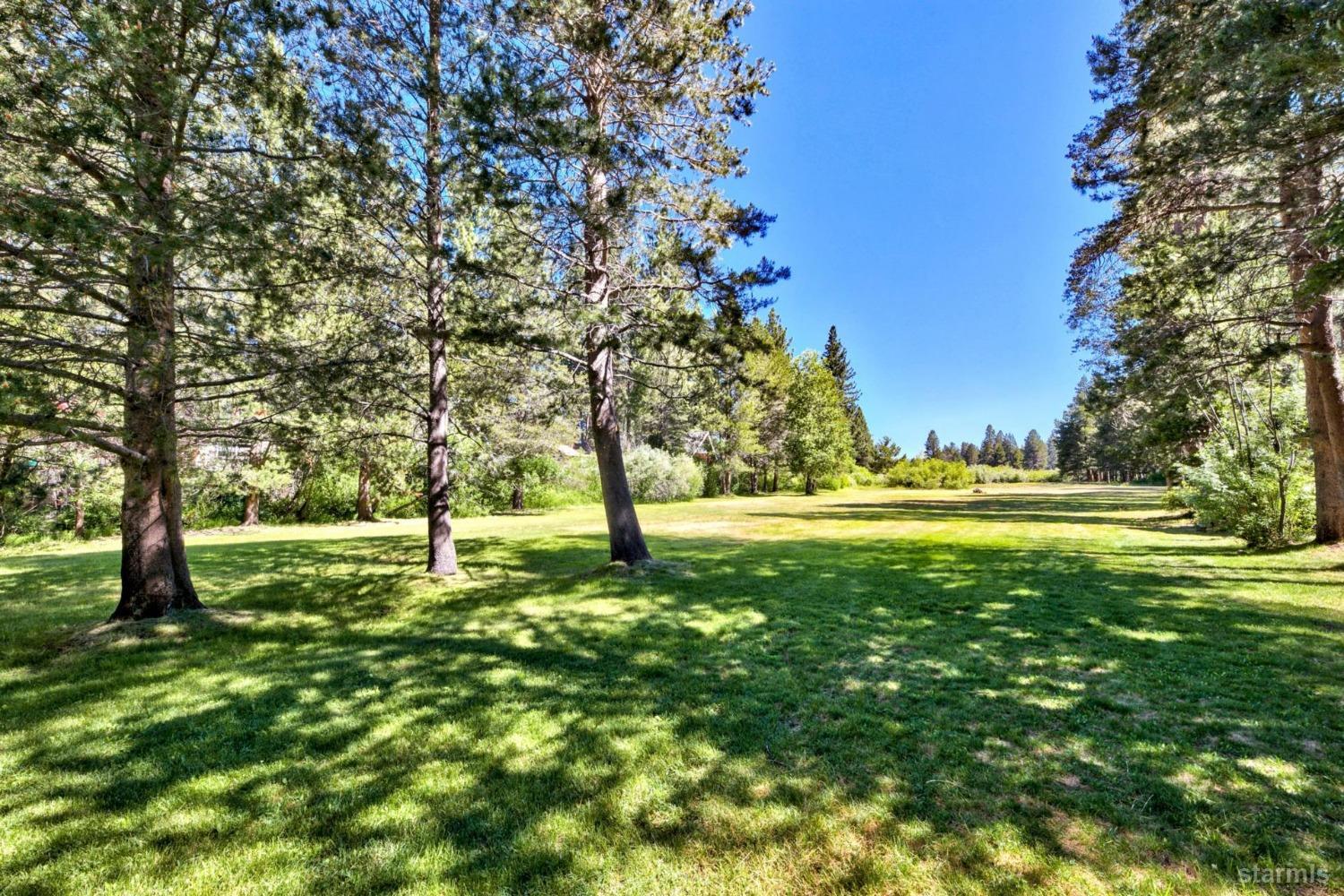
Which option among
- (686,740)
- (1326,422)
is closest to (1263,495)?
(1326,422)

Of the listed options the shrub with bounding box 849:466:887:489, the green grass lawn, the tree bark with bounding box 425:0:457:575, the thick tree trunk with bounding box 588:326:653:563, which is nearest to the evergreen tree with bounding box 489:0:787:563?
the thick tree trunk with bounding box 588:326:653:563

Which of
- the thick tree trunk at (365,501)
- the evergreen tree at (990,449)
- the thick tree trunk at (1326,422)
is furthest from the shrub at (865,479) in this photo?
the evergreen tree at (990,449)

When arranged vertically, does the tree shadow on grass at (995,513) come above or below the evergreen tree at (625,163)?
below

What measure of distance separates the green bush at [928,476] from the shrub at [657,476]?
20549 mm

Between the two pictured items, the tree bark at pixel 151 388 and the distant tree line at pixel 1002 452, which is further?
the distant tree line at pixel 1002 452

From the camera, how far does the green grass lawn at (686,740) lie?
221 cm

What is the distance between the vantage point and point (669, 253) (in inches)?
291

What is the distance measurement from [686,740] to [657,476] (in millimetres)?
22023

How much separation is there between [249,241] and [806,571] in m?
8.13

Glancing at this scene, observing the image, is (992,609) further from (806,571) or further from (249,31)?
Result: (249,31)

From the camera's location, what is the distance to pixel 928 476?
38.7 m

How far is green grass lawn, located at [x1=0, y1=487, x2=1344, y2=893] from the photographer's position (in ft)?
7.26

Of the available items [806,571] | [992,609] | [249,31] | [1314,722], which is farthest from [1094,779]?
[249,31]

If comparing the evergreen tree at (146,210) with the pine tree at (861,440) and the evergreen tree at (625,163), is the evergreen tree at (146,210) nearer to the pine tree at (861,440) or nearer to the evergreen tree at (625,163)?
the evergreen tree at (625,163)
